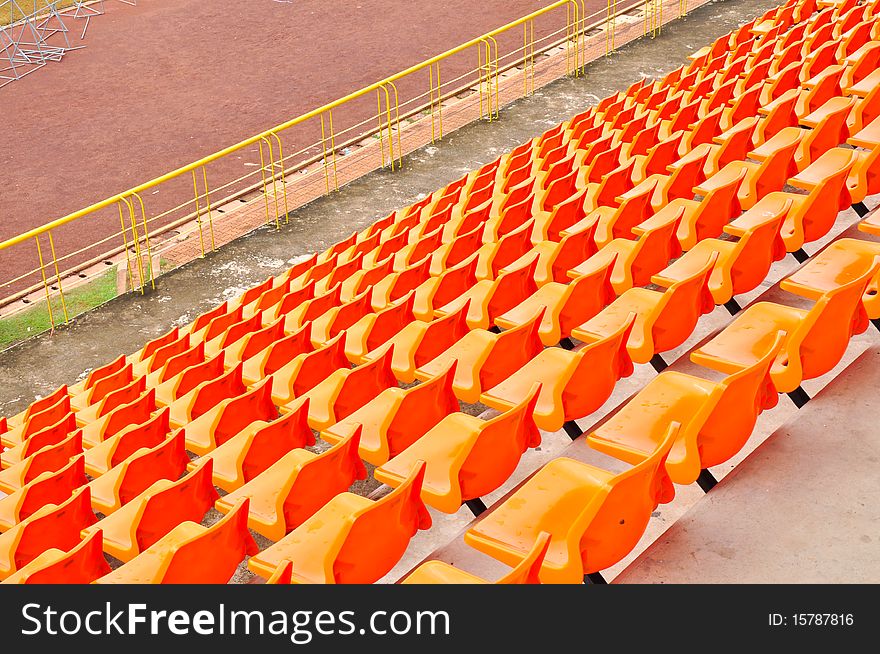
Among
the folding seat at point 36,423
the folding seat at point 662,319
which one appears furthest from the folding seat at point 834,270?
the folding seat at point 36,423

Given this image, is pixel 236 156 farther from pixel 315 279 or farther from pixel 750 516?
pixel 750 516

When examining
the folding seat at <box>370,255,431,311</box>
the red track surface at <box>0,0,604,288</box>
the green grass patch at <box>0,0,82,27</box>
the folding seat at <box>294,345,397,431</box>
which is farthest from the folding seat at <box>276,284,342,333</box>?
the green grass patch at <box>0,0,82,27</box>

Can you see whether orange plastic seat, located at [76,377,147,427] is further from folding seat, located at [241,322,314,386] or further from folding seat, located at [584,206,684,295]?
folding seat, located at [584,206,684,295]

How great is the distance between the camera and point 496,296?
22.6 ft

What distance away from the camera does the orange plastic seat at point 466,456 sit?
15.5 ft

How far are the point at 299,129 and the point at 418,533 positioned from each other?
11308 mm

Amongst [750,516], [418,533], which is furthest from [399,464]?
[750,516]

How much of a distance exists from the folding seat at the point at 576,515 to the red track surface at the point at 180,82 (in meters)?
9.39

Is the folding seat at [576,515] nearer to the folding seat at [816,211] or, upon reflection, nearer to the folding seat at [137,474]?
the folding seat at [137,474]

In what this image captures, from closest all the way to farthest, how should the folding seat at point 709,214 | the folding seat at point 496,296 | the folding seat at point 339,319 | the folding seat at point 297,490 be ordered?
1. the folding seat at point 297,490
2. the folding seat at point 496,296
3. the folding seat at point 709,214
4. the folding seat at point 339,319

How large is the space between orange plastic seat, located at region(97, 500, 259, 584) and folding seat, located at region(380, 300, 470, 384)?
189 cm

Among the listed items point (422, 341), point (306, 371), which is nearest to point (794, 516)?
point (422, 341)

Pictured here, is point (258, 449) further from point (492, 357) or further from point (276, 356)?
point (276, 356)

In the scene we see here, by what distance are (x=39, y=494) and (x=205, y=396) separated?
1254mm
